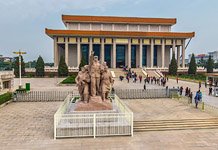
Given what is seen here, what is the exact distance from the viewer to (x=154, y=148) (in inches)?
336


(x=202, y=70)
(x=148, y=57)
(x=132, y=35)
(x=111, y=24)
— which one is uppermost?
(x=111, y=24)

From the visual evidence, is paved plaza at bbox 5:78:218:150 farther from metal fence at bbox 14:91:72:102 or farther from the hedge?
metal fence at bbox 14:91:72:102

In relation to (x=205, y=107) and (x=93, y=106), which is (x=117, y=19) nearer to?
(x=205, y=107)

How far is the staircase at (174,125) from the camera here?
36.1ft

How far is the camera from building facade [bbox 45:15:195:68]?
50906 millimetres

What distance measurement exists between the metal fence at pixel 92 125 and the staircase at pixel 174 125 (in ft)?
3.03

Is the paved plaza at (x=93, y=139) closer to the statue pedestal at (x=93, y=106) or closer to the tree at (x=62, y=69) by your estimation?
the statue pedestal at (x=93, y=106)

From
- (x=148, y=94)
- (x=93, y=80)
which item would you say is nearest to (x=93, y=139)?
(x=93, y=80)

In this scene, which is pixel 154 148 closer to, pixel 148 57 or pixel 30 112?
pixel 30 112

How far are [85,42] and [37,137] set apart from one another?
43.7 meters

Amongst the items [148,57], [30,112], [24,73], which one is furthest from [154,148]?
[148,57]

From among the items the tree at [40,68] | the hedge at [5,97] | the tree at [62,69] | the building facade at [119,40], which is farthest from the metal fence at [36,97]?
the building facade at [119,40]

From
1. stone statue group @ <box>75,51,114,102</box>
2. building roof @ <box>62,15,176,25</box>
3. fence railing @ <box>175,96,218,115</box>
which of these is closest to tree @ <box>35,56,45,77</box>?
building roof @ <box>62,15,176,25</box>

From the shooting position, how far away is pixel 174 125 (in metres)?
11.4
